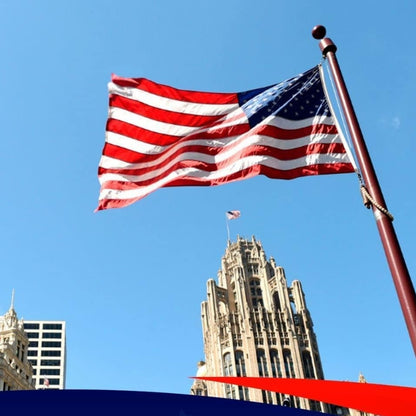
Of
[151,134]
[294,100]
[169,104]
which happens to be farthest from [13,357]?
[294,100]

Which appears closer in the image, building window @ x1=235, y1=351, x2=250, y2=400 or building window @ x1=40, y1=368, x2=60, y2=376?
building window @ x1=235, y1=351, x2=250, y2=400

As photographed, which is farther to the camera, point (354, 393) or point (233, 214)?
point (233, 214)

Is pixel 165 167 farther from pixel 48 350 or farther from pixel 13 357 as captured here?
pixel 48 350

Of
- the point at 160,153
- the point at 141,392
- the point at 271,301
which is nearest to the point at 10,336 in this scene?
the point at 271,301

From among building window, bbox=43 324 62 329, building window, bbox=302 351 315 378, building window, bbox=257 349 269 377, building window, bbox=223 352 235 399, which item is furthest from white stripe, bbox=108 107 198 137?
building window, bbox=43 324 62 329

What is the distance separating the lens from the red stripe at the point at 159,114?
1295 cm

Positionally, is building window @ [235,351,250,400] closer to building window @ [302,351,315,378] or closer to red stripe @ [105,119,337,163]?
building window @ [302,351,315,378]

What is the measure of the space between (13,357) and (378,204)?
63462 millimetres

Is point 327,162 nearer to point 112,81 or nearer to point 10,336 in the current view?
point 112,81

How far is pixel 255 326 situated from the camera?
97250 mm

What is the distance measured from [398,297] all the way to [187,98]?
7.62m

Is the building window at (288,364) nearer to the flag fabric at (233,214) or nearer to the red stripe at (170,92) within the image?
the flag fabric at (233,214)

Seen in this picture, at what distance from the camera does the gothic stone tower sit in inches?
3593

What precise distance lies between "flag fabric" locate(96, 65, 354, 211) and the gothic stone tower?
78859 mm
